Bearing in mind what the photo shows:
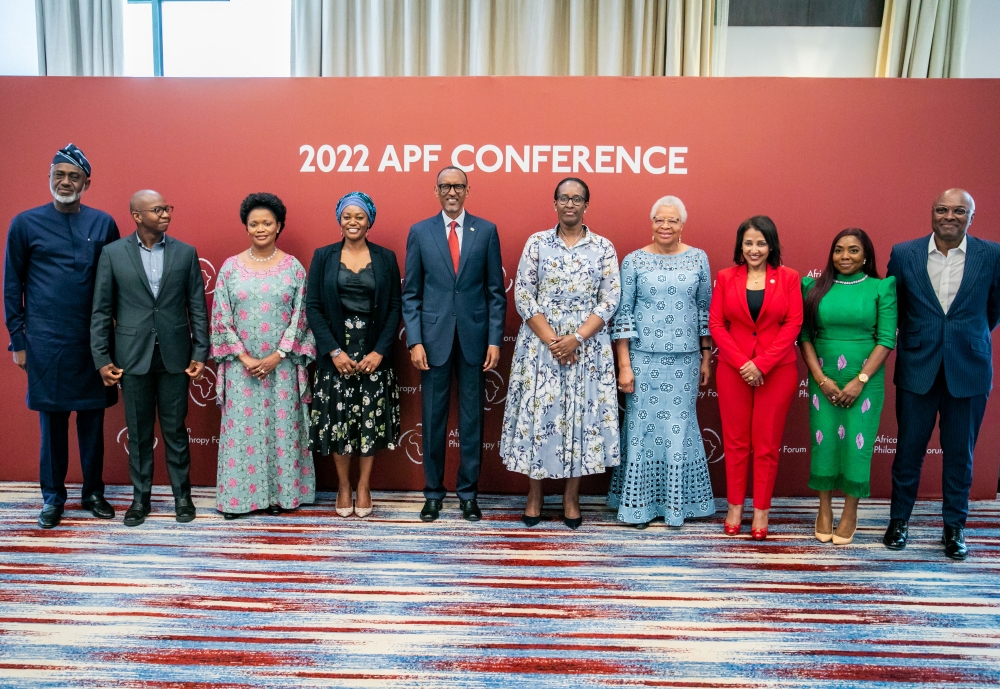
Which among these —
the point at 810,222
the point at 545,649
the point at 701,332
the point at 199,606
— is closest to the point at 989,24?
the point at 810,222

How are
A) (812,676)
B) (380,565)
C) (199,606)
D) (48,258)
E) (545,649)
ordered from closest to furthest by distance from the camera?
(812,676) < (545,649) < (199,606) < (380,565) < (48,258)

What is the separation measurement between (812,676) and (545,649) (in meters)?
0.96

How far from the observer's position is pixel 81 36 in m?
6.20

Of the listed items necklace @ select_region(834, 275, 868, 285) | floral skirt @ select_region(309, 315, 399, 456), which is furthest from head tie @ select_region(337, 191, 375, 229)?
necklace @ select_region(834, 275, 868, 285)

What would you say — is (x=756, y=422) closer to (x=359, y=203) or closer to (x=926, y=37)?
(x=359, y=203)

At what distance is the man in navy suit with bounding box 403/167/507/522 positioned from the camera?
12.5 feet

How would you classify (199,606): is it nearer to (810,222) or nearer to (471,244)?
(471,244)

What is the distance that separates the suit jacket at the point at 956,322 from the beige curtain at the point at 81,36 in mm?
6410

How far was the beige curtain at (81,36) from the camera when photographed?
6.11m

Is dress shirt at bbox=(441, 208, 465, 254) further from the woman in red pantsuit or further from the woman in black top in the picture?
the woman in red pantsuit

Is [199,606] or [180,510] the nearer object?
[199,606]

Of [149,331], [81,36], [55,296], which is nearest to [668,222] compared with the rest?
[149,331]

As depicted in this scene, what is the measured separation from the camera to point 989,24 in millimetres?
5691

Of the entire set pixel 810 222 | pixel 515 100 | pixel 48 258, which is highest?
pixel 515 100
